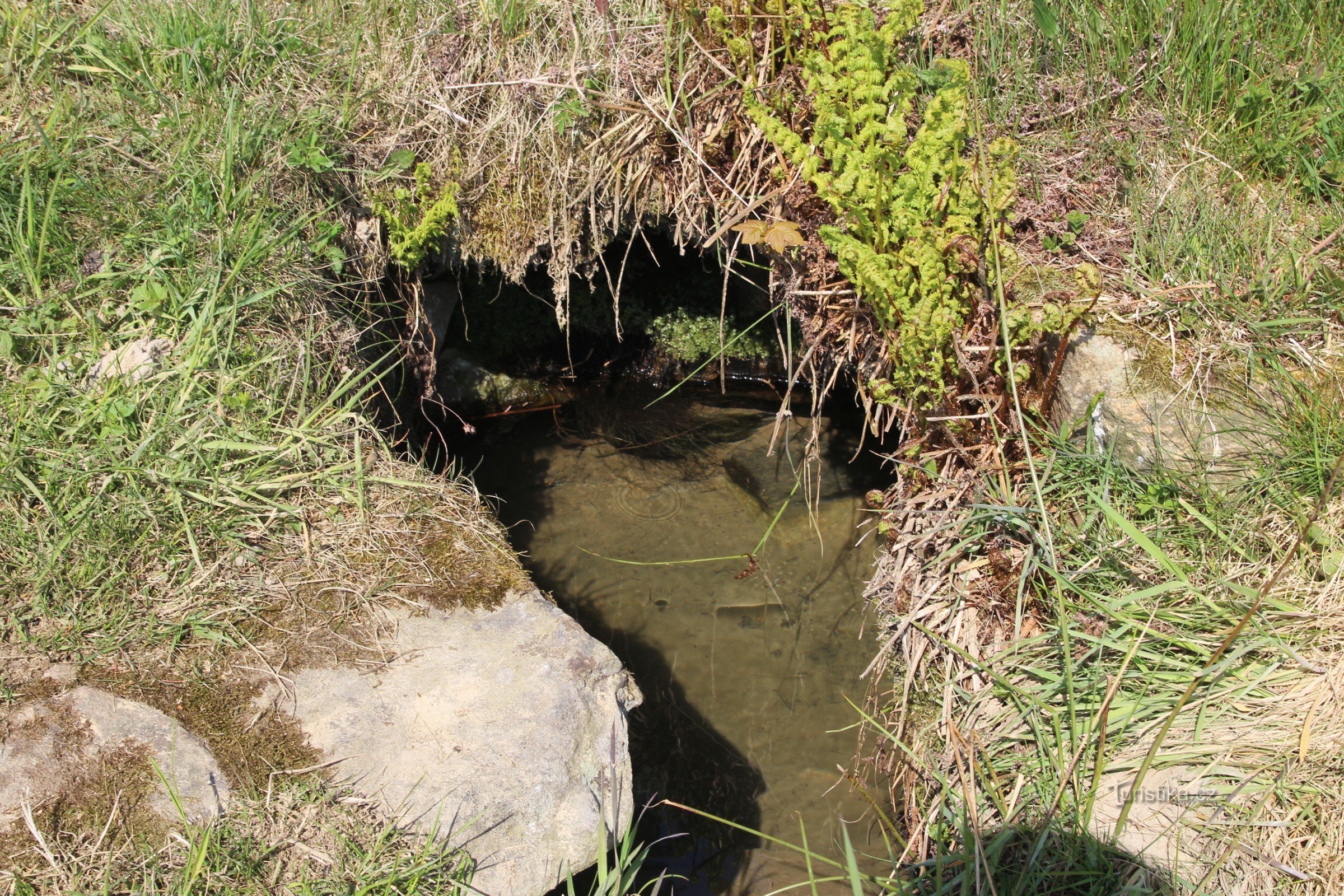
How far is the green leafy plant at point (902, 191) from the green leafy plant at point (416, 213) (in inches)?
52.3

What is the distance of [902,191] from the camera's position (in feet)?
8.59

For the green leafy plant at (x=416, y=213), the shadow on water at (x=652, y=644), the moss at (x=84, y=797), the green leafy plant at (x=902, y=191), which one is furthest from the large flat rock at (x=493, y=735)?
the green leafy plant at (x=416, y=213)

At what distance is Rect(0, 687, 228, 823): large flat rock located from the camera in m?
2.03

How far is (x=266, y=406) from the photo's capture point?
2.73 m

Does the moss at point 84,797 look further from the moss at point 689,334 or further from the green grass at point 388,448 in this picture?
the moss at point 689,334

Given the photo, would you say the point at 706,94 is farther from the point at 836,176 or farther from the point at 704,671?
the point at 704,671

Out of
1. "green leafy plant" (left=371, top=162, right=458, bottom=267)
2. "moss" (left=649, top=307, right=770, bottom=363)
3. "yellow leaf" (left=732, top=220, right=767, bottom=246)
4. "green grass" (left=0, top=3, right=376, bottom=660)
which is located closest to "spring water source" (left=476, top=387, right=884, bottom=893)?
"moss" (left=649, top=307, right=770, bottom=363)

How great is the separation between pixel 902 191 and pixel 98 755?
2573 mm

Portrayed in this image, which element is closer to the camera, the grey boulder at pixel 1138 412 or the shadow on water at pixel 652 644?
the grey boulder at pixel 1138 412

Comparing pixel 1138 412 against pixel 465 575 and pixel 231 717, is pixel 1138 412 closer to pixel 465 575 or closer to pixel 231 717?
pixel 465 575

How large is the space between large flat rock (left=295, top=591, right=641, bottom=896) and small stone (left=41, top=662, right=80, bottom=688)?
533 mm

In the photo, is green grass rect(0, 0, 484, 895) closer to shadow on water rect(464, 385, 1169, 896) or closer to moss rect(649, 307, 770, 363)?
shadow on water rect(464, 385, 1169, 896)

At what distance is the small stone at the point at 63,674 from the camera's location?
→ 223 cm

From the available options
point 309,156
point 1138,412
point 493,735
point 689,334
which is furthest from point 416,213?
point 1138,412
